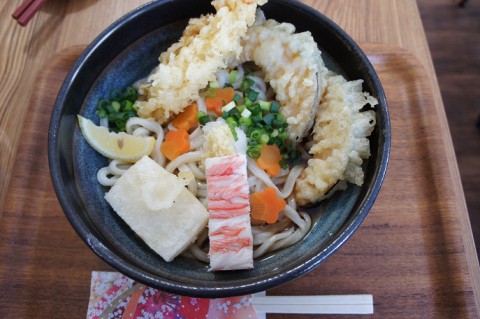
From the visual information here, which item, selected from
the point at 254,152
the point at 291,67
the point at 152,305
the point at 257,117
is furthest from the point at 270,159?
the point at 152,305

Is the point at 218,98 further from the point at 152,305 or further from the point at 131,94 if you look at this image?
the point at 152,305

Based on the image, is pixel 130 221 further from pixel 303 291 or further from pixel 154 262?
pixel 303 291

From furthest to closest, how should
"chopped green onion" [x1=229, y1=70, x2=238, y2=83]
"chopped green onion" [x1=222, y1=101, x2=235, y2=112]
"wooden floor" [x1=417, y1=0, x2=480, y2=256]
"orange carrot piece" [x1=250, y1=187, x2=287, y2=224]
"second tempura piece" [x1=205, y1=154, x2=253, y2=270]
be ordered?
"wooden floor" [x1=417, y1=0, x2=480, y2=256] < "chopped green onion" [x1=229, y1=70, x2=238, y2=83] < "chopped green onion" [x1=222, y1=101, x2=235, y2=112] < "orange carrot piece" [x1=250, y1=187, x2=287, y2=224] < "second tempura piece" [x1=205, y1=154, x2=253, y2=270]

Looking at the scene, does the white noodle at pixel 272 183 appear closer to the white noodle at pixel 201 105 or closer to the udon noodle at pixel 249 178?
the udon noodle at pixel 249 178

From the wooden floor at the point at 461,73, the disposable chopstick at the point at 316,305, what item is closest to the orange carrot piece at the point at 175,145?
the disposable chopstick at the point at 316,305

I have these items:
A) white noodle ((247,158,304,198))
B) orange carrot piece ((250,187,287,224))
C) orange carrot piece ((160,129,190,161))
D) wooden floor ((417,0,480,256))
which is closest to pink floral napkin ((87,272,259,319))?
orange carrot piece ((250,187,287,224))

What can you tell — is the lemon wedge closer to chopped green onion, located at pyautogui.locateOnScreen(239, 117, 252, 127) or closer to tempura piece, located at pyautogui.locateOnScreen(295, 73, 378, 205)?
chopped green onion, located at pyautogui.locateOnScreen(239, 117, 252, 127)
